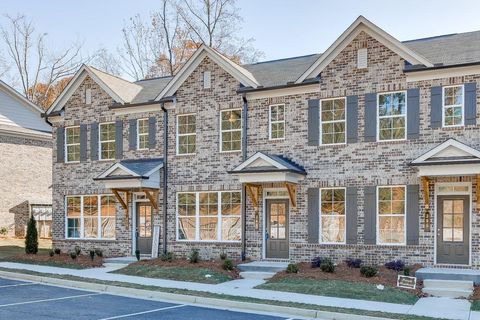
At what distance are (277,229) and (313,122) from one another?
3.81 metres

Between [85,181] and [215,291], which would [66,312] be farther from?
[85,181]

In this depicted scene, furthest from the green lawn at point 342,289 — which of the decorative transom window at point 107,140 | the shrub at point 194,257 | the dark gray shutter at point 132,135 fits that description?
the decorative transom window at point 107,140

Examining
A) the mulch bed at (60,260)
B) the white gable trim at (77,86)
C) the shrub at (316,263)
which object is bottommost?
the mulch bed at (60,260)

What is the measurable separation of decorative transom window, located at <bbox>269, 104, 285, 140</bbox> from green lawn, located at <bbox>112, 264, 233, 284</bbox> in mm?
5140

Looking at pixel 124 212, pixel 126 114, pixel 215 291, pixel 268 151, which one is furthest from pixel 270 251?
pixel 126 114

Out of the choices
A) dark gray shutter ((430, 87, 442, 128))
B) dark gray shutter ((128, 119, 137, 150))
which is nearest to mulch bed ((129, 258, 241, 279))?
dark gray shutter ((128, 119, 137, 150))

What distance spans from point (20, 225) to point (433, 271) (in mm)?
23173

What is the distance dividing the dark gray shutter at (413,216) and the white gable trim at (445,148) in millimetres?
1155

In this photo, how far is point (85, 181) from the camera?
72.0ft

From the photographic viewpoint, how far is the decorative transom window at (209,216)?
18.9 meters

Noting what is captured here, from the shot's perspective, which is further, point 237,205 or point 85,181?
point 85,181

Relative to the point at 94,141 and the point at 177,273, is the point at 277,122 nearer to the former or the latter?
the point at 177,273

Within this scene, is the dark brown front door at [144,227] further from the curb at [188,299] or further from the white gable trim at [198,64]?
the curb at [188,299]

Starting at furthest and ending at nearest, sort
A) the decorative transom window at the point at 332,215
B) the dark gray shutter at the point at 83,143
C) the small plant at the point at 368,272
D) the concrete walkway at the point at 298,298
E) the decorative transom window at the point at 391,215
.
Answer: the dark gray shutter at the point at 83,143, the decorative transom window at the point at 332,215, the decorative transom window at the point at 391,215, the small plant at the point at 368,272, the concrete walkway at the point at 298,298
